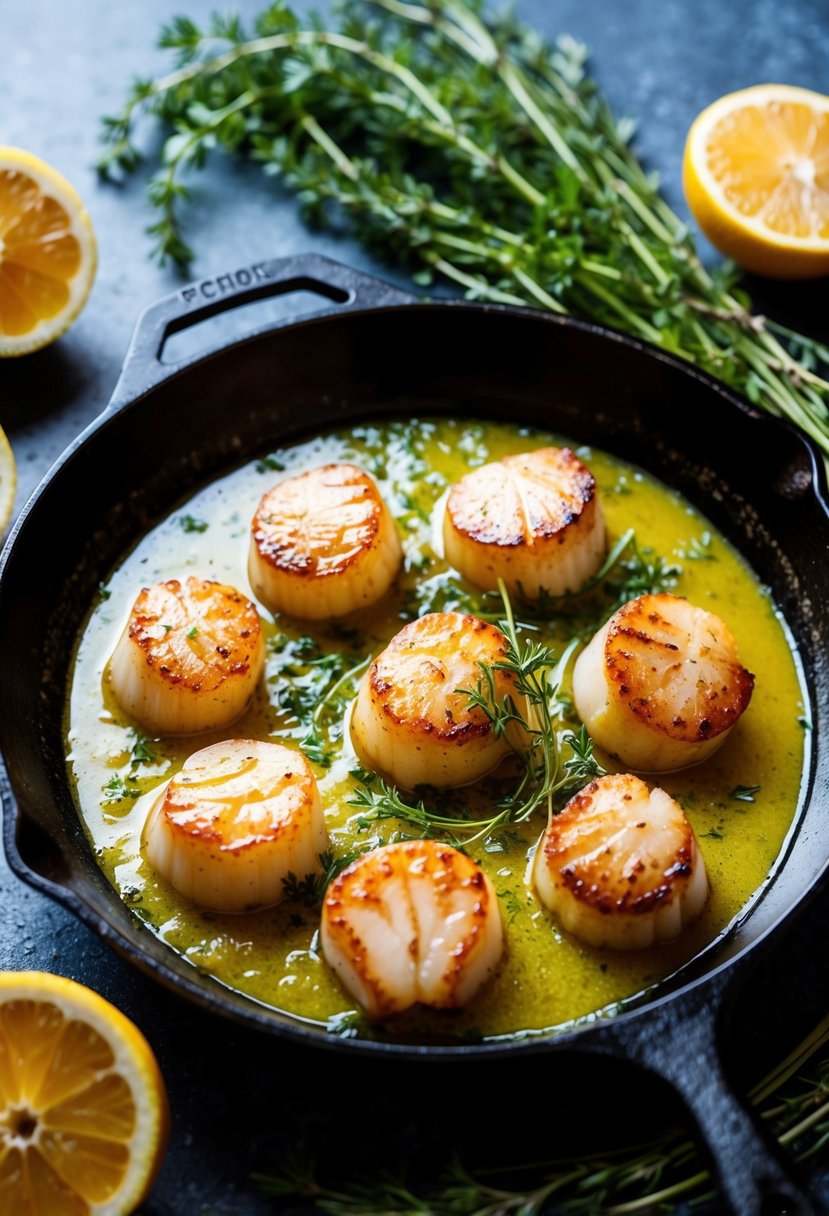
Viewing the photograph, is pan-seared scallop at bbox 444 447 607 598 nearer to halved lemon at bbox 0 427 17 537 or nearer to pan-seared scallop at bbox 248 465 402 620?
pan-seared scallop at bbox 248 465 402 620

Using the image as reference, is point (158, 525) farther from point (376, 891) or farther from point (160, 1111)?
point (160, 1111)

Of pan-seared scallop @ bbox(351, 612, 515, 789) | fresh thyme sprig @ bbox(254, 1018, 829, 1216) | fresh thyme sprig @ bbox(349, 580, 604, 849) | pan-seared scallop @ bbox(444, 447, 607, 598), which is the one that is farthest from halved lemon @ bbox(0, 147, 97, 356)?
fresh thyme sprig @ bbox(254, 1018, 829, 1216)

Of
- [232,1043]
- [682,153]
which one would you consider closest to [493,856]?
[232,1043]

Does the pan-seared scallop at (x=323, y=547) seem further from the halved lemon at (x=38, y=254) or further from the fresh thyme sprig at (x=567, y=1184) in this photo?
the fresh thyme sprig at (x=567, y=1184)

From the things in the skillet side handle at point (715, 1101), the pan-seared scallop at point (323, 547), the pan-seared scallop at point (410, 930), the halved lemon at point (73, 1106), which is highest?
the pan-seared scallop at point (323, 547)

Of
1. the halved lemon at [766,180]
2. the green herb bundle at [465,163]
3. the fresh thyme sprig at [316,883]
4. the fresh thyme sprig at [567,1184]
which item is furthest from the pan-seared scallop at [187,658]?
the halved lemon at [766,180]

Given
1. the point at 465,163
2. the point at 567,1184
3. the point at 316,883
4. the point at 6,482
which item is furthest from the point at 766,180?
the point at 567,1184

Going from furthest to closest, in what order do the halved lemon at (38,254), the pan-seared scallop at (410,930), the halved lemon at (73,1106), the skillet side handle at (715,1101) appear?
the halved lemon at (38,254) → the pan-seared scallop at (410,930) → the halved lemon at (73,1106) → the skillet side handle at (715,1101)

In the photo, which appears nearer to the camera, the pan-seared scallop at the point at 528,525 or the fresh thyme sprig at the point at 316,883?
the fresh thyme sprig at the point at 316,883
